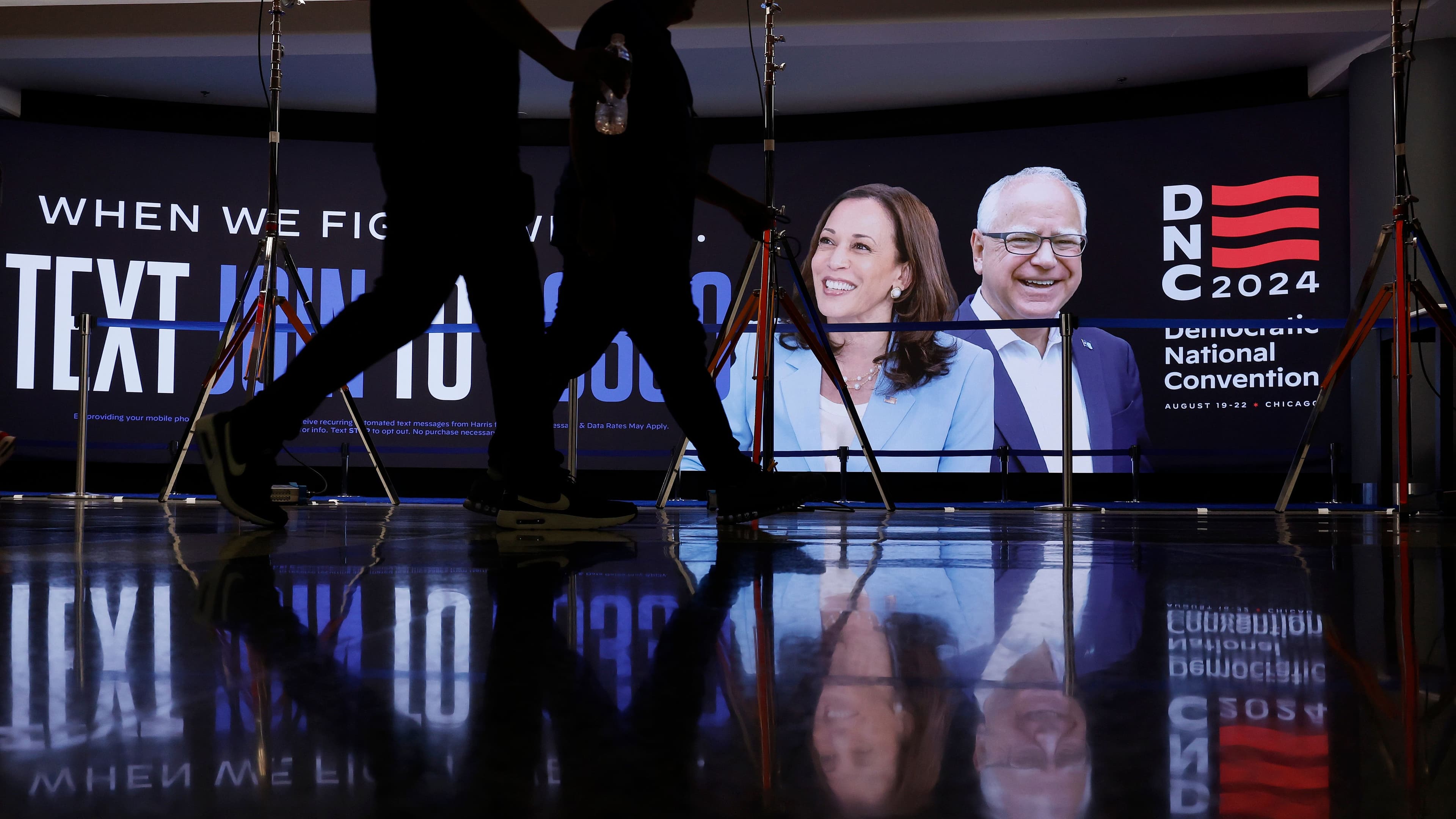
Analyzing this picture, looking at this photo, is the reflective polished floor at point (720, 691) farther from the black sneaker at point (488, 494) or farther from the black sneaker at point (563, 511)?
the black sneaker at point (488, 494)

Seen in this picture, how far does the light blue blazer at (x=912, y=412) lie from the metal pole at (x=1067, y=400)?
2475mm

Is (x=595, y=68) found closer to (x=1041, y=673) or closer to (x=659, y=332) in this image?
(x=659, y=332)

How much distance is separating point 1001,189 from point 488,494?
498cm

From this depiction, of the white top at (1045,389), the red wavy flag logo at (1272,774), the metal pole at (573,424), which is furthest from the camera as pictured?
the white top at (1045,389)

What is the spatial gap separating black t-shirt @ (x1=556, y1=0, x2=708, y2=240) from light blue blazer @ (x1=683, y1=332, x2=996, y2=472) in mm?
3824

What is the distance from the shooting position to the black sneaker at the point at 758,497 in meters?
1.80

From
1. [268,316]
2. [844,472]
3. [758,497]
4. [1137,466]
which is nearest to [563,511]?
[758,497]

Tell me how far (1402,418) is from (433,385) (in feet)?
17.1

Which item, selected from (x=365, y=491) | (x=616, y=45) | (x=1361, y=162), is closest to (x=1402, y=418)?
(x=616, y=45)

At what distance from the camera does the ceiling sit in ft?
16.5

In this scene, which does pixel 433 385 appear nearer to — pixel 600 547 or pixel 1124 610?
pixel 600 547

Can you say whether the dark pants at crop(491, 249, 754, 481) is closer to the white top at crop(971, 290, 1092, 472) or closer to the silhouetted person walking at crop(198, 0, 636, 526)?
the silhouetted person walking at crop(198, 0, 636, 526)

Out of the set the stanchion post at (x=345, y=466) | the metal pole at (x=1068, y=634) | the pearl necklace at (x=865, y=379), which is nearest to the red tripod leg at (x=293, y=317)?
the stanchion post at (x=345, y=466)

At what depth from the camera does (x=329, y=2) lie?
17.3 feet
